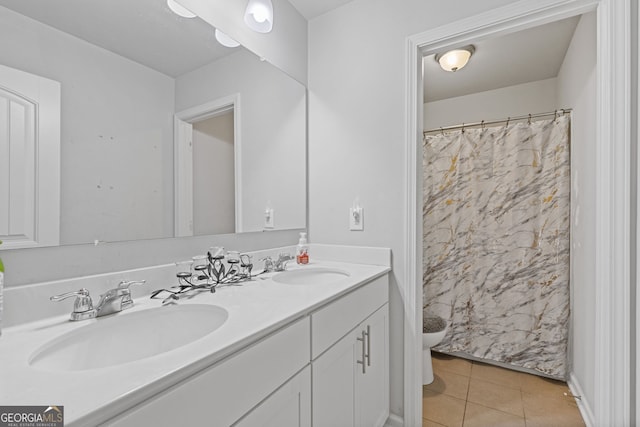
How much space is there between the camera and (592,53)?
1.59 meters

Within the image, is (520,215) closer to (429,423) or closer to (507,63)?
(507,63)

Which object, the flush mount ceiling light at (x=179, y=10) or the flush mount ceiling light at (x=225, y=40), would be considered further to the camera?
the flush mount ceiling light at (x=225, y=40)

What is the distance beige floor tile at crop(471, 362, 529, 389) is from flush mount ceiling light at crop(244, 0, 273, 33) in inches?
101

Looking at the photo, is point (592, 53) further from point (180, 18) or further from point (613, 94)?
point (180, 18)

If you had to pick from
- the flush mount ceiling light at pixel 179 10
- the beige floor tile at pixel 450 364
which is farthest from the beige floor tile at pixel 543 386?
the flush mount ceiling light at pixel 179 10

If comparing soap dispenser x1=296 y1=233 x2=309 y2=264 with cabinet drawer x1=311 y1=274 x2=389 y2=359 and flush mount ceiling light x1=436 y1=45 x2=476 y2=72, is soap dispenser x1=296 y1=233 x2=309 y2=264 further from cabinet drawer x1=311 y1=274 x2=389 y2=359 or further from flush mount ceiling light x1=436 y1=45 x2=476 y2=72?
flush mount ceiling light x1=436 y1=45 x2=476 y2=72

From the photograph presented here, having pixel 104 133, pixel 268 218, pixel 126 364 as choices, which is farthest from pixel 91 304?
pixel 268 218

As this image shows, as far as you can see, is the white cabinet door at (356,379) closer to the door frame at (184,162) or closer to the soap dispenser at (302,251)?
the soap dispenser at (302,251)

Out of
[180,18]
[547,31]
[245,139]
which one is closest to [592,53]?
[547,31]

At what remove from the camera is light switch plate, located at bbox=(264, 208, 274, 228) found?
5.35 ft

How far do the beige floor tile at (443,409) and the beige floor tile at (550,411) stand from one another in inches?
13.7

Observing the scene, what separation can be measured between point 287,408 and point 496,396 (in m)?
1.70

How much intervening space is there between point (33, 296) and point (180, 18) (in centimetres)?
109

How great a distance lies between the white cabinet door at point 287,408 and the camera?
2.40 ft
